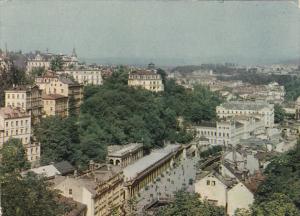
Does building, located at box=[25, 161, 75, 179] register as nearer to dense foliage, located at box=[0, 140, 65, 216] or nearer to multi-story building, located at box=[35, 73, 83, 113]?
dense foliage, located at box=[0, 140, 65, 216]

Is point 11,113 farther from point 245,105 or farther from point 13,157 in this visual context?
point 245,105

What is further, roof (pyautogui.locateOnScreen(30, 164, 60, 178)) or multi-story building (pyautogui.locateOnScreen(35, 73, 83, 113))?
multi-story building (pyautogui.locateOnScreen(35, 73, 83, 113))

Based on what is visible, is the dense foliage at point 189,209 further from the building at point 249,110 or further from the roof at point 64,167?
the building at point 249,110

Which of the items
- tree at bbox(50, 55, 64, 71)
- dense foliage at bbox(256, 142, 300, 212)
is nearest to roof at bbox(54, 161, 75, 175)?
dense foliage at bbox(256, 142, 300, 212)

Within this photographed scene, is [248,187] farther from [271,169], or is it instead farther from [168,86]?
[168,86]

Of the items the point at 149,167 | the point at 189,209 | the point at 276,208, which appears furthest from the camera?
the point at 149,167

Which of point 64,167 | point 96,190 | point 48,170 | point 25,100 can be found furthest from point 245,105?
point 96,190
